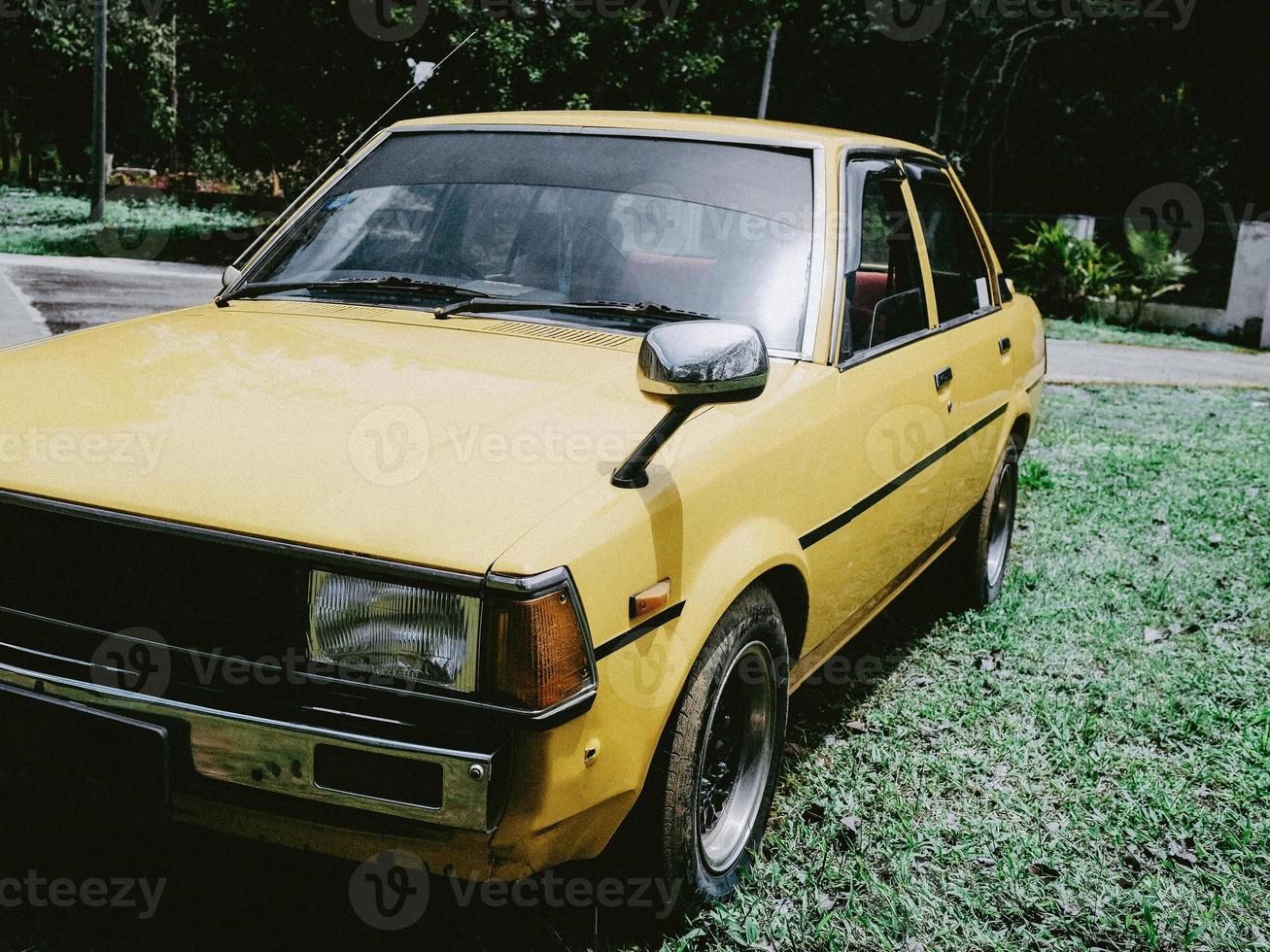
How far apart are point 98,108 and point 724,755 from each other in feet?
75.6

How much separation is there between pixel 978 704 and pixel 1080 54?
89.9 ft

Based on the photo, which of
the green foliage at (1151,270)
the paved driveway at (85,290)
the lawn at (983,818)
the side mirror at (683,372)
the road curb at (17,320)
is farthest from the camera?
the green foliage at (1151,270)

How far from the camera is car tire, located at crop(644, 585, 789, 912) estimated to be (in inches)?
93.1

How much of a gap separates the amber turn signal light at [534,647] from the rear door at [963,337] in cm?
217

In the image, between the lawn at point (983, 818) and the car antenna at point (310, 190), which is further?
the car antenna at point (310, 190)

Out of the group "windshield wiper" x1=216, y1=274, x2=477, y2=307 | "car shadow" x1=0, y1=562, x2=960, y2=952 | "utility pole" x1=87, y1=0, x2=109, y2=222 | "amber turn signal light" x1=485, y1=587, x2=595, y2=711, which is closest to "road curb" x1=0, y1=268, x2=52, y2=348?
"windshield wiper" x1=216, y1=274, x2=477, y2=307

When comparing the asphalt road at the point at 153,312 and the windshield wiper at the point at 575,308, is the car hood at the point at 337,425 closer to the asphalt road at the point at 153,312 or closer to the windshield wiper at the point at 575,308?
the windshield wiper at the point at 575,308

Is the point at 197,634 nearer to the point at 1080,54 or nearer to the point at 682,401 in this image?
the point at 682,401

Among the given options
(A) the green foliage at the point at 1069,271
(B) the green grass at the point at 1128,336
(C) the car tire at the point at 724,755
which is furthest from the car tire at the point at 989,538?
(A) the green foliage at the point at 1069,271

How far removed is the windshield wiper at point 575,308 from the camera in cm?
295

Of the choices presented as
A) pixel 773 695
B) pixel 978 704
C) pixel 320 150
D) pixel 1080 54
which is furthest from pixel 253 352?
pixel 1080 54

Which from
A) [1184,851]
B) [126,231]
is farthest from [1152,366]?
[126,231]

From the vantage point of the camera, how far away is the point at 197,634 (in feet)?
6.68

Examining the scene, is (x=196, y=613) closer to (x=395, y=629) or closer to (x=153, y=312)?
(x=395, y=629)
